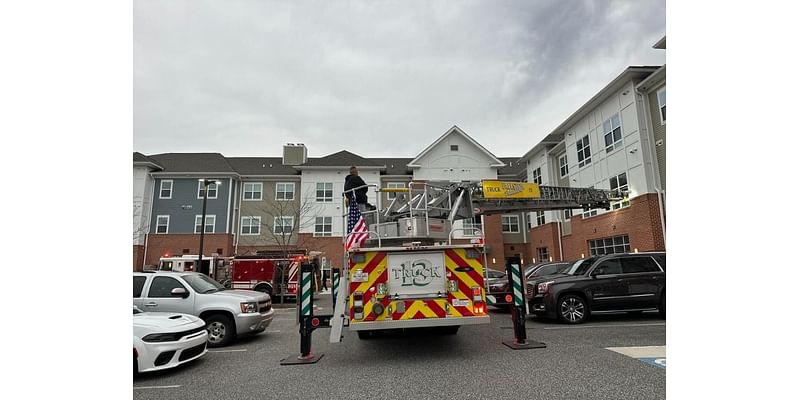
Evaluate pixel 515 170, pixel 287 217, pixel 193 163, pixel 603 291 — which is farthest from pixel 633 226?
pixel 193 163

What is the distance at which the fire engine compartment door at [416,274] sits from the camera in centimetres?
590

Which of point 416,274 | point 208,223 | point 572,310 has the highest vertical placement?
point 208,223

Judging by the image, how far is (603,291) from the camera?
9633 mm

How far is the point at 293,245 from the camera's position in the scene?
3005 centimetres

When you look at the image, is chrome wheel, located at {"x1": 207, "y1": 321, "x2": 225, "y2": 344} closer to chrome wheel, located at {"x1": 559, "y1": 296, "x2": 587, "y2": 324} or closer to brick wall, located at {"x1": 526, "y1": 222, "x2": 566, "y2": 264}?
chrome wheel, located at {"x1": 559, "y1": 296, "x2": 587, "y2": 324}

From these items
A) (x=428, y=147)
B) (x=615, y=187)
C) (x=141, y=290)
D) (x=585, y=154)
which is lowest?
(x=141, y=290)

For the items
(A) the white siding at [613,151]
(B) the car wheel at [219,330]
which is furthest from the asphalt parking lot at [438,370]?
(A) the white siding at [613,151]

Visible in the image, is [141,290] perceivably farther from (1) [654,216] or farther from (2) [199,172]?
(2) [199,172]

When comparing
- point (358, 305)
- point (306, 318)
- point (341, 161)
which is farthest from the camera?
point (341, 161)

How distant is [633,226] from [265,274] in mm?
16912

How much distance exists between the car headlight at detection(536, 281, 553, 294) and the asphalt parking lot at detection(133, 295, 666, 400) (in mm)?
1525

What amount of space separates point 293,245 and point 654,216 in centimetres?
2301

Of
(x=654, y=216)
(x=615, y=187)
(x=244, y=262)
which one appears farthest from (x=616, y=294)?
(x=244, y=262)

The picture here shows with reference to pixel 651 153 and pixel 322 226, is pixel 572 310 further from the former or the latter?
pixel 322 226
